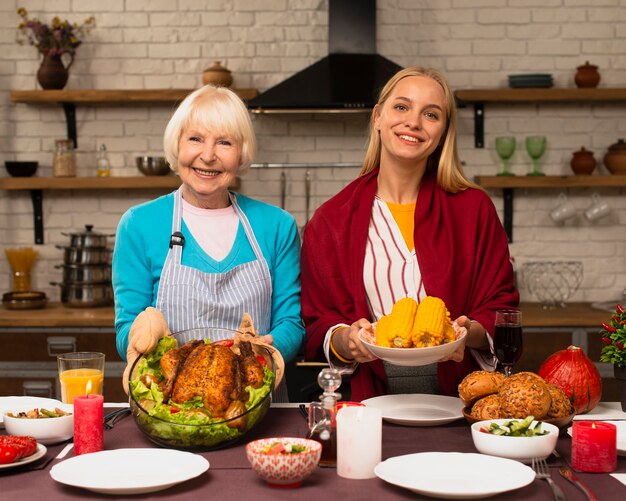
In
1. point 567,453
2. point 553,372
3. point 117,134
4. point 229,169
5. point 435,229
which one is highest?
point 117,134

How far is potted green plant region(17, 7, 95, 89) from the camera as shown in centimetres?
460

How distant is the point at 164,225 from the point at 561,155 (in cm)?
300

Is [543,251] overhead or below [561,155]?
below

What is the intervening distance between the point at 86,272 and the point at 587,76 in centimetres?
281

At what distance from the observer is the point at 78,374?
206 centimetres

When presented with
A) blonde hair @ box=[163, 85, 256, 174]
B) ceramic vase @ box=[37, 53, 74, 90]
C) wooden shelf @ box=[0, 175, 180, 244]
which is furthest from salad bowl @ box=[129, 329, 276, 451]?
ceramic vase @ box=[37, 53, 74, 90]

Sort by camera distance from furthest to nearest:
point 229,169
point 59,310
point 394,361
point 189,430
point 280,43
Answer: point 280,43 < point 59,310 < point 229,169 < point 394,361 < point 189,430

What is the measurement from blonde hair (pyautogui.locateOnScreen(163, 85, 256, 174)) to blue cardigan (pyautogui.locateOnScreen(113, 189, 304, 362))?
7.5 inches

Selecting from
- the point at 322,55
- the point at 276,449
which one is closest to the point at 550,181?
the point at 322,55

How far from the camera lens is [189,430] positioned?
1764mm

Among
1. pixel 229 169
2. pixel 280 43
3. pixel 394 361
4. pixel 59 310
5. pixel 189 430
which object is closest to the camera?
pixel 189 430

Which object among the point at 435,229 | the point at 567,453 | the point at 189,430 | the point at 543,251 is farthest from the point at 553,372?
the point at 543,251

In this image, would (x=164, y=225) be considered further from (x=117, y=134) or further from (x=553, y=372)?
(x=117, y=134)

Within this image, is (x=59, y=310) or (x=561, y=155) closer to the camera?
(x=59, y=310)
